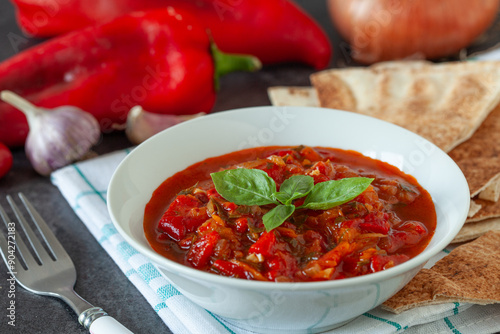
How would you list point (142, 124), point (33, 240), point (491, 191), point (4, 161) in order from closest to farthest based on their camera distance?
point (33, 240)
point (491, 191)
point (4, 161)
point (142, 124)

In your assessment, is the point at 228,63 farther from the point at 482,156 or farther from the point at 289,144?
the point at 482,156

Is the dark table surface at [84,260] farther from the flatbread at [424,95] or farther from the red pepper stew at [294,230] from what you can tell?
the flatbread at [424,95]

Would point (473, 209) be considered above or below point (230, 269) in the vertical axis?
below

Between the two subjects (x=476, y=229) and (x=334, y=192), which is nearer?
(x=334, y=192)

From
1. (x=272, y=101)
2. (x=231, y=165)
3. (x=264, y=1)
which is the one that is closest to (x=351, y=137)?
(x=231, y=165)

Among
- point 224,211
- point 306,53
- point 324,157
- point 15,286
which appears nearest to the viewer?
point 224,211

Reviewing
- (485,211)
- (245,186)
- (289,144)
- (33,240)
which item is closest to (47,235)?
(33,240)

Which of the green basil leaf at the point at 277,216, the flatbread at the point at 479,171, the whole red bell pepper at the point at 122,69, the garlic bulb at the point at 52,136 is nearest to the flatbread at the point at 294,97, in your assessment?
the whole red bell pepper at the point at 122,69

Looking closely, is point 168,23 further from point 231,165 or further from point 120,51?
point 231,165
